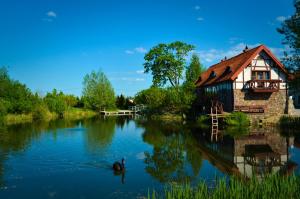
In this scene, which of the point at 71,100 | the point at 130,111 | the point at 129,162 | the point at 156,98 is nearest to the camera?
the point at 129,162

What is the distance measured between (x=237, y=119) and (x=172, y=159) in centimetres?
1767

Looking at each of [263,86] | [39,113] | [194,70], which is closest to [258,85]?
[263,86]

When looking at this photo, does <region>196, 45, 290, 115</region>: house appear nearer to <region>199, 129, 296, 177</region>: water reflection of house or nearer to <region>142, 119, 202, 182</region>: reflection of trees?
<region>199, 129, 296, 177</region>: water reflection of house

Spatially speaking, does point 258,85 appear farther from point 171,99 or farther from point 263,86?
point 171,99

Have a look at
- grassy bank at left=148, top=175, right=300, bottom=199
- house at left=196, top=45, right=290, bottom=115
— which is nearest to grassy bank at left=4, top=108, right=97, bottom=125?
house at left=196, top=45, right=290, bottom=115

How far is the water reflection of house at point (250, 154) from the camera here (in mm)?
14477

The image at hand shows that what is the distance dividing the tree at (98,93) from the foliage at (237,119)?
146ft

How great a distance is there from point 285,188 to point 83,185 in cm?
781

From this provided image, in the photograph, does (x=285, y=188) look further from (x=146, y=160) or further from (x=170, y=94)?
(x=170, y=94)

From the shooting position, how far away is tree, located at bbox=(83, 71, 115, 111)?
7225 centimetres

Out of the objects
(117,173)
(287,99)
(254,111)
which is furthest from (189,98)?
(117,173)

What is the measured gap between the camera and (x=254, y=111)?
114 ft

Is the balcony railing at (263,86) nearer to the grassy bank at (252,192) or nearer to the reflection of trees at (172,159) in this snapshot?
the reflection of trees at (172,159)

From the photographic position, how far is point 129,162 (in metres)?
16.4
